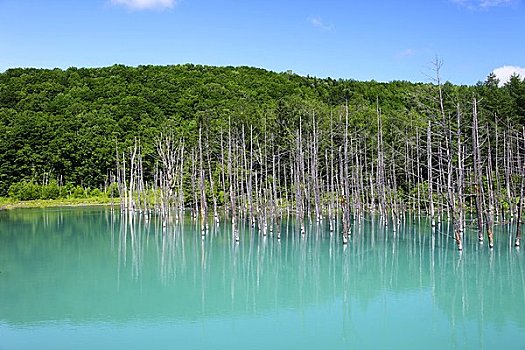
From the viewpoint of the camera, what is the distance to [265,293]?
48.3ft

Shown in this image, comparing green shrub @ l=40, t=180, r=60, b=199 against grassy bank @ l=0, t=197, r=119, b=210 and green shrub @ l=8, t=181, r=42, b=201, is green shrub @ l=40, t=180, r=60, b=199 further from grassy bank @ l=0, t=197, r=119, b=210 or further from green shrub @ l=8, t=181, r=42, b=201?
grassy bank @ l=0, t=197, r=119, b=210

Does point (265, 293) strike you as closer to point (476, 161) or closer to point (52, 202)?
point (476, 161)

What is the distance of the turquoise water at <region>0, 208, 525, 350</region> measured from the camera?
10.9m

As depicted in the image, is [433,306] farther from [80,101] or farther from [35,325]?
[80,101]

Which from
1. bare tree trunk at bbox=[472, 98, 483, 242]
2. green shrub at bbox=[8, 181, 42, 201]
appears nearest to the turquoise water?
bare tree trunk at bbox=[472, 98, 483, 242]

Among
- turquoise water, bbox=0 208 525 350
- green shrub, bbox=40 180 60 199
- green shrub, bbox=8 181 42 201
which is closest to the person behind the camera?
turquoise water, bbox=0 208 525 350

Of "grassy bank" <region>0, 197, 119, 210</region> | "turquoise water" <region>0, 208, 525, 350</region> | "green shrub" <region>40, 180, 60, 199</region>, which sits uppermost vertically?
"green shrub" <region>40, 180, 60, 199</region>

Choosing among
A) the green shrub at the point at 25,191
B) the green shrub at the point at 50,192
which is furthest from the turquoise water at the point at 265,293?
the green shrub at the point at 50,192

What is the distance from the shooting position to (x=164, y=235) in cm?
2631

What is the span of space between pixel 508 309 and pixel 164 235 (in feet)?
56.6

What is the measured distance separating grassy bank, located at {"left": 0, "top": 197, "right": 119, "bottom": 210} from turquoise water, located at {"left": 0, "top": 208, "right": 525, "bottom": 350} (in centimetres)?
2465

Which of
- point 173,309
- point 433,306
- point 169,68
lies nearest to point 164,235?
point 173,309

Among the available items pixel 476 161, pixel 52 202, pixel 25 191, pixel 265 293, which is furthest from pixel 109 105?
pixel 265 293

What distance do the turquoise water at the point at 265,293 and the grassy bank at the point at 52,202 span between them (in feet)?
80.9
